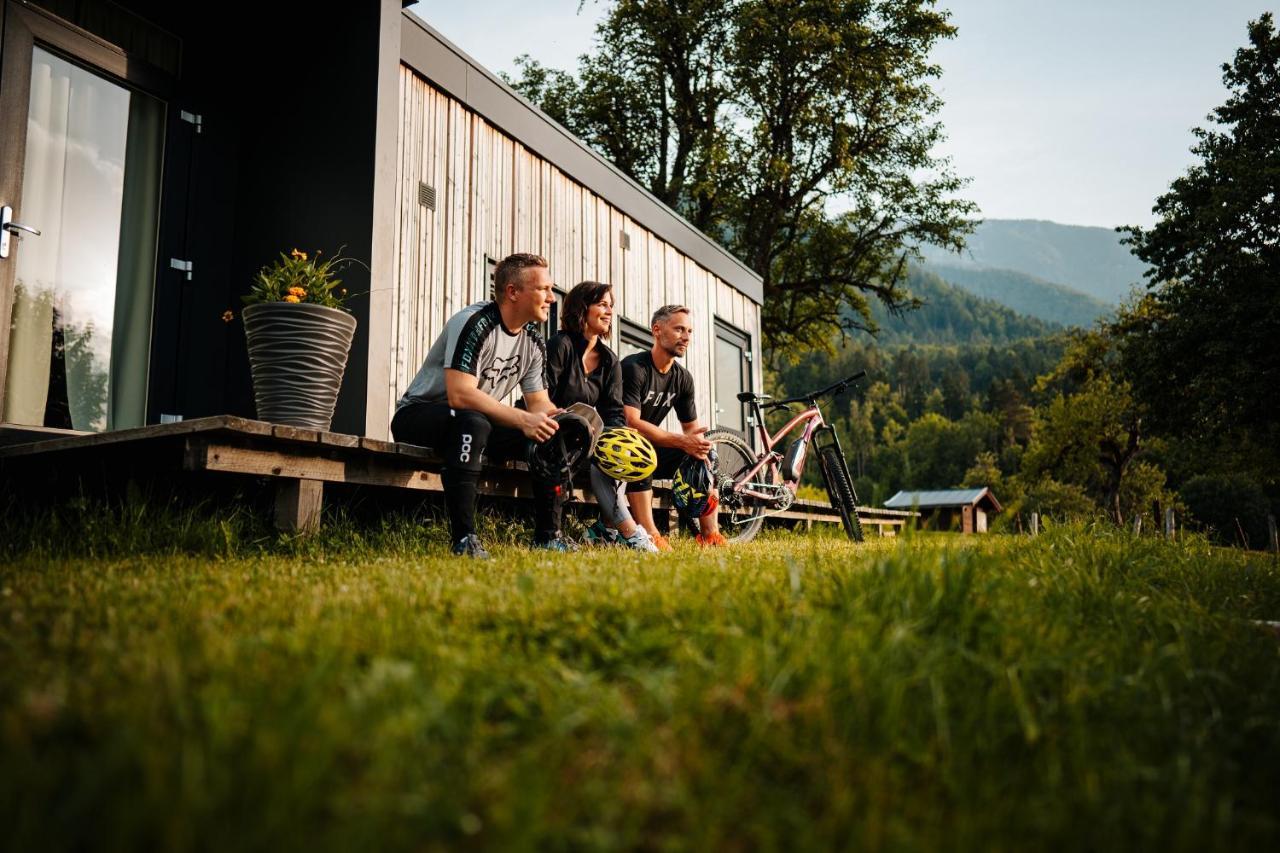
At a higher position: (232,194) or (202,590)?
(232,194)

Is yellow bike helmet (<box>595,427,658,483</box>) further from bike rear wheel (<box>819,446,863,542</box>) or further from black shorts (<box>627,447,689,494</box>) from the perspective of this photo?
bike rear wheel (<box>819,446,863,542</box>)

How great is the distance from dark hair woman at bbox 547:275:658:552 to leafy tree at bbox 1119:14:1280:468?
19.9 meters

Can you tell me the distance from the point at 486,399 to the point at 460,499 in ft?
1.62

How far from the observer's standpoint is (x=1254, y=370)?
62.2ft

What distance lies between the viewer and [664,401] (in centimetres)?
567

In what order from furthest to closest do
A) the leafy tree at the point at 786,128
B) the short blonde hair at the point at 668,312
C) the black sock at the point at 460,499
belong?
the leafy tree at the point at 786,128
the short blonde hair at the point at 668,312
the black sock at the point at 460,499

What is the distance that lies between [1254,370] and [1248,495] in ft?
118

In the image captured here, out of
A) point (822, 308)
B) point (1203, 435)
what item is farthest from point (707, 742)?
point (1203, 435)

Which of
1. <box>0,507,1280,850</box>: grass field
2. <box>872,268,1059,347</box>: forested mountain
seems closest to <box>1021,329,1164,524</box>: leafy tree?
<box>0,507,1280,850</box>: grass field

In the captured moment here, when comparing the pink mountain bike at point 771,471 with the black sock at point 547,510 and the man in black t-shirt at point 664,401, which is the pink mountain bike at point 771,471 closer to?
the man in black t-shirt at point 664,401

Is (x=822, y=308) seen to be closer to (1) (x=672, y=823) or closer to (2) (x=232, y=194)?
(2) (x=232, y=194)

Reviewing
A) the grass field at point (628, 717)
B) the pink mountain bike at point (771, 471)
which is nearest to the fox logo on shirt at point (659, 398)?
the pink mountain bike at point (771, 471)

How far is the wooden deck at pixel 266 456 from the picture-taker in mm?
3246

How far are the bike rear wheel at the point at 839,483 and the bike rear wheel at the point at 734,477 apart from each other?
434 mm
